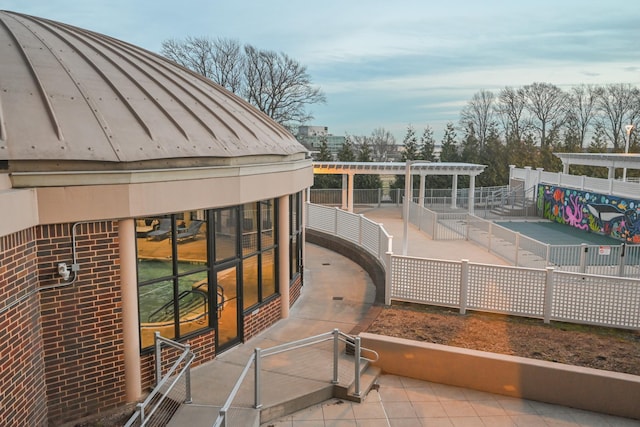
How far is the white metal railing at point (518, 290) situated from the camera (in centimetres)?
1015

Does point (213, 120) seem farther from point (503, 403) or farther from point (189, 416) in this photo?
point (503, 403)

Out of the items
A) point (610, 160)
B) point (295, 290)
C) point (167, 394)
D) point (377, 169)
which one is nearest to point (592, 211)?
point (610, 160)

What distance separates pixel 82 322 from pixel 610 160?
30227 mm

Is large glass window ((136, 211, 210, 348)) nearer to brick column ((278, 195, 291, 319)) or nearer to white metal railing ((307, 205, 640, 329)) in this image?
brick column ((278, 195, 291, 319))

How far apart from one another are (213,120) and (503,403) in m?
7.36

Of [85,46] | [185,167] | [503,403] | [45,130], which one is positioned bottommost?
[503,403]

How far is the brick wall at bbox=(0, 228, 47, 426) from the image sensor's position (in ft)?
19.5

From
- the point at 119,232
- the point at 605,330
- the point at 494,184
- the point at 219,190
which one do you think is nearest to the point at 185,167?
the point at 219,190

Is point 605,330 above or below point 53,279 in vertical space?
below

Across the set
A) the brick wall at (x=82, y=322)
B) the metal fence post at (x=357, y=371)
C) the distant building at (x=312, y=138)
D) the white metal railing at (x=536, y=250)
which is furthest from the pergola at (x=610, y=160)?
the brick wall at (x=82, y=322)

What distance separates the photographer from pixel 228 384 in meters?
8.16

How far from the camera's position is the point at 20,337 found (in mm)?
6277

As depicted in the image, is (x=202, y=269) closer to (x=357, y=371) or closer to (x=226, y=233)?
(x=226, y=233)

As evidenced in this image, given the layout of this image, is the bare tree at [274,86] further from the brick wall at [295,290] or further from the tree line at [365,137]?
the brick wall at [295,290]
